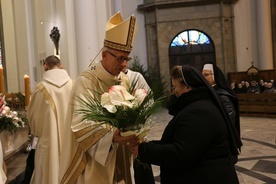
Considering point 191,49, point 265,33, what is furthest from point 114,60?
point 265,33

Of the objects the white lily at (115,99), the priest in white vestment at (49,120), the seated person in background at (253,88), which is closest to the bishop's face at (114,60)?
the white lily at (115,99)

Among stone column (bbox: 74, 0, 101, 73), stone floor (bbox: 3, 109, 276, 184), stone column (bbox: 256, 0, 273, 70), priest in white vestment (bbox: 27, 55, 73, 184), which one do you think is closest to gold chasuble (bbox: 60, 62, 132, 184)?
stone floor (bbox: 3, 109, 276, 184)

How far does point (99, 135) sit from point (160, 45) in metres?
16.1

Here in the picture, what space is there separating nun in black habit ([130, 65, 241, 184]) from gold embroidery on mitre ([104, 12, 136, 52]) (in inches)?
14.9

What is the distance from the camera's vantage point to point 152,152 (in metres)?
→ 2.25

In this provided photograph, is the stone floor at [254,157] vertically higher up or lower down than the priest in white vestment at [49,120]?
lower down

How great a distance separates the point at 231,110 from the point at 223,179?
1.49 m

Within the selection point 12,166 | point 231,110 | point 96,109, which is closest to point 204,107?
point 96,109

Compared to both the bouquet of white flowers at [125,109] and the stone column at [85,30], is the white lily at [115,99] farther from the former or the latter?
the stone column at [85,30]

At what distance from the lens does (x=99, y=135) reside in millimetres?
2416

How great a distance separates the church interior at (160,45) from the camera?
664 cm

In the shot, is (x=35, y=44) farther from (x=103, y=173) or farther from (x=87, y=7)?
(x=103, y=173)

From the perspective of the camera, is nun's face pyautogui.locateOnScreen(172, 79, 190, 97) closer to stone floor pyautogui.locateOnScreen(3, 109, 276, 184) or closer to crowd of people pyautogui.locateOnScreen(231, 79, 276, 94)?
stone floor pyautogui.locateOnScreen(3, 109, 276, 184)

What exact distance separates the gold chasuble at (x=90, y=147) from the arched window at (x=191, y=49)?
16123 millimetres
